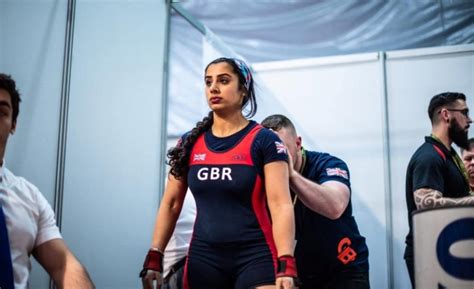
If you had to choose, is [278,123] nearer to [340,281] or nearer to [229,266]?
[340,281]

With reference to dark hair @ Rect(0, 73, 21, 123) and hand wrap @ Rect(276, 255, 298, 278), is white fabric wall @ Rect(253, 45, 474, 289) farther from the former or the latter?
dark hair @ Rect(0, 73, 21, 123)

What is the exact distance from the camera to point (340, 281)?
245cm

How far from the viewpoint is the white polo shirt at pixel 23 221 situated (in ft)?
5.46

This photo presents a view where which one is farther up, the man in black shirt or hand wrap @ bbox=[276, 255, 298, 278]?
the man in black shirt

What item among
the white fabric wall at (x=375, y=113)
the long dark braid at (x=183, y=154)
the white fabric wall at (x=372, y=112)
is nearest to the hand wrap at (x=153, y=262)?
the long dark braid at (x=183, y=154)

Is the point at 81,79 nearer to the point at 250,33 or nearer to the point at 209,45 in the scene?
the point at 209,45

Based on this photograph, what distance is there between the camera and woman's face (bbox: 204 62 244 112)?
2.02m

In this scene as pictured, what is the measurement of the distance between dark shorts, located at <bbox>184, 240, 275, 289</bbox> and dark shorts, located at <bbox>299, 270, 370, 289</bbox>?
732 mm

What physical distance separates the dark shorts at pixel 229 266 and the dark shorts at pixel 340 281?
0.73 m

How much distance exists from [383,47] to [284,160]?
2.41m

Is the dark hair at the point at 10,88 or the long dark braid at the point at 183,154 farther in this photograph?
the long dark braid at the point at 183,154

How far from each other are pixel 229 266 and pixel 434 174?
140cm

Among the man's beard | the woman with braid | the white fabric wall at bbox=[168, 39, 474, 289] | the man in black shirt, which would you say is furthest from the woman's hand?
the white fabric wall at bbox=[168, 39, 474, 289]

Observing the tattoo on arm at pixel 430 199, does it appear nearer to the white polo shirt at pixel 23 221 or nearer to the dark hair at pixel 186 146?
the dark hair at pixel 186 146
